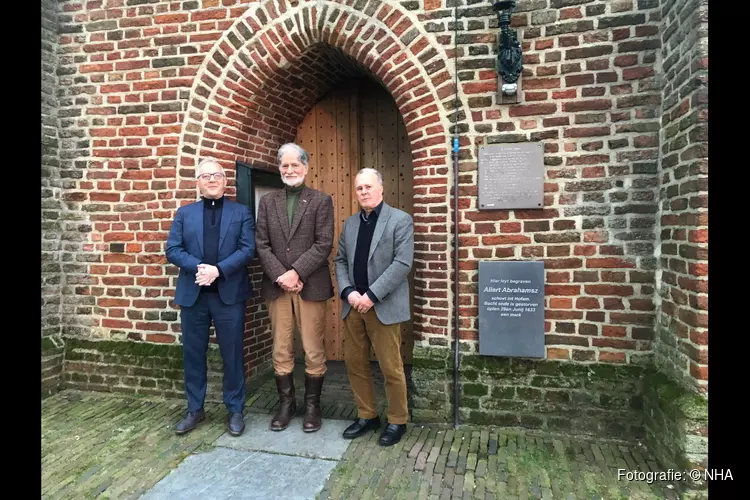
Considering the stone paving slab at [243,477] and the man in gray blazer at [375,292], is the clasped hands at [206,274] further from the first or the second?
the stone paving slab at [243,477]

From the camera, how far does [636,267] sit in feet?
11.1

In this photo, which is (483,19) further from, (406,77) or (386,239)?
(386,239)

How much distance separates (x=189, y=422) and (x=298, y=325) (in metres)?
1.13

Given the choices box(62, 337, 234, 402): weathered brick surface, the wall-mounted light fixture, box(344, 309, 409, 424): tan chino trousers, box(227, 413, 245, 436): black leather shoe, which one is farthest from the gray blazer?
box(62, 337, 234, 402): weathered brick surface

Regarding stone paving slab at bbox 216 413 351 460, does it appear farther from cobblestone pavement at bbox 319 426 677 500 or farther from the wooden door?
the wooden door

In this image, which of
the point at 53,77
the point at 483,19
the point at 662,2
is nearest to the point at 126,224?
the point at 53,77

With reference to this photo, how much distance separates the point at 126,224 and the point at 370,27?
282 centimetres

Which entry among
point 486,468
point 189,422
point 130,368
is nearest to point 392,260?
point 486,468

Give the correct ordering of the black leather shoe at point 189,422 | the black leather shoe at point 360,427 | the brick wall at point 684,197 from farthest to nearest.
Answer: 1. the black leather shoe at point 189,422
2. the black leather shoe at point 360,427
3. the brick wall at point 684,197

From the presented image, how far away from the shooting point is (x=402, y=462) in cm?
312

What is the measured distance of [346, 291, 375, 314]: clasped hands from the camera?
3223mm

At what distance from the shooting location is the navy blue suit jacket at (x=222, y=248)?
11.5 ft

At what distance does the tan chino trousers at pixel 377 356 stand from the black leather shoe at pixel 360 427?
1.5 inches

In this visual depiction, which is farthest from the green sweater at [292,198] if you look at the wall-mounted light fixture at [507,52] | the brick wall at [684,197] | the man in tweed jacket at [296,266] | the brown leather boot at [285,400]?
the brick wall at [684,197]
